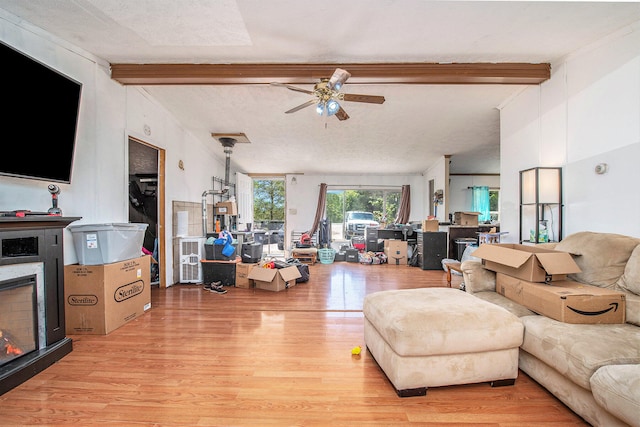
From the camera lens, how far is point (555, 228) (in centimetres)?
296

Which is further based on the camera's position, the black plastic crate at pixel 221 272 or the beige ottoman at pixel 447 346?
the black plastic crate at pixel 221 272

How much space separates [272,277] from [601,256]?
3.32 meters

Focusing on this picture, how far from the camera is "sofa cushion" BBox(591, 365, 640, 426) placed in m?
1.08

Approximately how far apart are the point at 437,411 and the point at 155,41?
3.68 metres

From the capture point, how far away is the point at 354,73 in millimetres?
3000

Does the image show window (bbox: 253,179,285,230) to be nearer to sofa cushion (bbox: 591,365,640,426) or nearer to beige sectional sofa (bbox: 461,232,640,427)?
beige sectional sofa (bbox: 461,232,640,427)

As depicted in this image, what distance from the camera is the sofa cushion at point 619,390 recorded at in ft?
3.54

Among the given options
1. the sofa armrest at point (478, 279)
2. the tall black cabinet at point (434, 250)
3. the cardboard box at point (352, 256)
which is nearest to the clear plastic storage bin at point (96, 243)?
the sofa armrest at point (478, 279)

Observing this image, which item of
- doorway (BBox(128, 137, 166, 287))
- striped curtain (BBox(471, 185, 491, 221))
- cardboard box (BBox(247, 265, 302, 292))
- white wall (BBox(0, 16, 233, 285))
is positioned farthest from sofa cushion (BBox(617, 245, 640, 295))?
striped curtain (BBox(471, 185, 491, 221))

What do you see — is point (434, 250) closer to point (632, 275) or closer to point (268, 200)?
point (632, 275)

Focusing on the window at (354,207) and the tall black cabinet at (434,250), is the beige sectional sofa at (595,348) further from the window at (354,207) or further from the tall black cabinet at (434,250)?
the window at (354,207)

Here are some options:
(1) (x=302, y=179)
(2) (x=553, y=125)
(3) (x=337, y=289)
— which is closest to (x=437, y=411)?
(3) (x=337, y=289)

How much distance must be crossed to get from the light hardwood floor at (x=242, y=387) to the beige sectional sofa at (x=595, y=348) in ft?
0.53

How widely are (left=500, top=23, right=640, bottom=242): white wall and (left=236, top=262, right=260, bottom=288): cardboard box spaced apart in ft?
12.8
